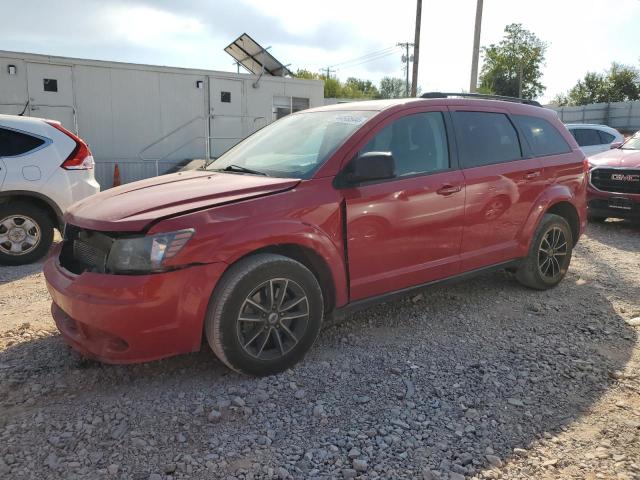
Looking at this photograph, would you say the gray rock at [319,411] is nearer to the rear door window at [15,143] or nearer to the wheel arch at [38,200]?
the wheel arch at [38,200]

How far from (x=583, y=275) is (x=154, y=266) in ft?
15.5

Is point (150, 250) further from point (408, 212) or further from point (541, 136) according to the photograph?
point (541, 136)

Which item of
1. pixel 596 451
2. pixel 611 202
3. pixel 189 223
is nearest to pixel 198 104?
pixel 611 202

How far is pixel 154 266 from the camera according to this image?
2.83 metres

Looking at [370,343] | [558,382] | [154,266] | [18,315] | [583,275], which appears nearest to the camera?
[154,266]

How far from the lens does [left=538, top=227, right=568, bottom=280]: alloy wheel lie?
4941 mm

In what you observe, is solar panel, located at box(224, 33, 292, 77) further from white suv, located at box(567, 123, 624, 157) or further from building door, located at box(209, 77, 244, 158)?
white suv, located at box(567, 123, 624, 157)

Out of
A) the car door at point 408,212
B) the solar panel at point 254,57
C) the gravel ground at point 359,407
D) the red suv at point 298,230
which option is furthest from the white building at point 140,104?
the car door at point 408,212

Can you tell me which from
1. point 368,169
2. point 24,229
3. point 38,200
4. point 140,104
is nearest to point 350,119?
point 368,169

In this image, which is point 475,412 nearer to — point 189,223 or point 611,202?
point 189,223

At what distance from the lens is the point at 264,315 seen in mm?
3162

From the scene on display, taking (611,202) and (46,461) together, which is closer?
(46,461)

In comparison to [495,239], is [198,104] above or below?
above

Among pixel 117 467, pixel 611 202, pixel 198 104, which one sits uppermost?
pixel 198 104
